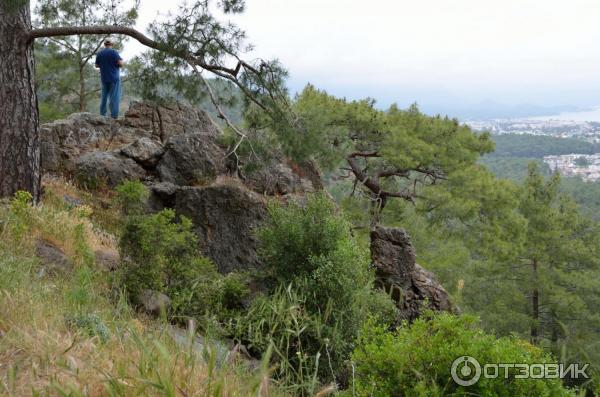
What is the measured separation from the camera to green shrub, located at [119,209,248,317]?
5465mm

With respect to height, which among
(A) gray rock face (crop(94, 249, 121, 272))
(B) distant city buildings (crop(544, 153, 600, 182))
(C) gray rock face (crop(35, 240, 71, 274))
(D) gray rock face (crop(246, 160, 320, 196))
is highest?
A: (D) gray rock face (crop(246, 160, 320, 196))

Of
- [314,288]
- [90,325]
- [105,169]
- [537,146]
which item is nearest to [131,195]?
[105,169]

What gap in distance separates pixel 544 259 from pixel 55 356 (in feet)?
69.0

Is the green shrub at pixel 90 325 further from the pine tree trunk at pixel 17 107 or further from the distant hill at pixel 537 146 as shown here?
the distant hill at pixel 537 146

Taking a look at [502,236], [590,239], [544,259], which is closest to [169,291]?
[502,236]

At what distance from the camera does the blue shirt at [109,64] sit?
10609 millimetres

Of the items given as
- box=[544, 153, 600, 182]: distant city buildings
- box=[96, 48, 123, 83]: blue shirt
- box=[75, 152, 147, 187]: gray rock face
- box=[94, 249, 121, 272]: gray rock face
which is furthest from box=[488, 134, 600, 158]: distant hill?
box=[94, 249, 121, 272]: gray rock face

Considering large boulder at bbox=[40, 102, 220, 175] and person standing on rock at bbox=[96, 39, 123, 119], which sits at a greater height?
person standing on rock at bbox=[96, 39, 123, 119]

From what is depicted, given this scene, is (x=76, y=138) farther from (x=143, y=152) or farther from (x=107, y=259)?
(x=107, y=259)

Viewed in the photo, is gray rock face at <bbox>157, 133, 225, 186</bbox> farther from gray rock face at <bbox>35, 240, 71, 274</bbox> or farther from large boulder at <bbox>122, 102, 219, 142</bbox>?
gray rock face at <bbox>35, 240, 71, 274</bbox>

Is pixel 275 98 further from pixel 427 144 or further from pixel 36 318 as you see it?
pixel 427 144

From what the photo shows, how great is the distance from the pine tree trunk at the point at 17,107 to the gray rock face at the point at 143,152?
284 centimetres

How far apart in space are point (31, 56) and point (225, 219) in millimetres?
3410

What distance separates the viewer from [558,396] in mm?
2803
